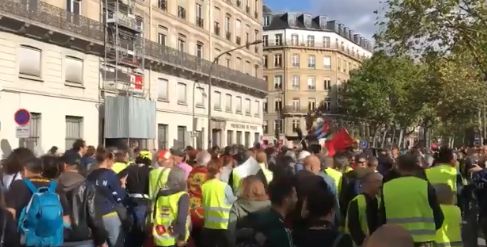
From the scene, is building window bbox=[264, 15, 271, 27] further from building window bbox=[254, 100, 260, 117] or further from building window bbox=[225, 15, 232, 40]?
building window bbox=[225, 15, 232, 40]

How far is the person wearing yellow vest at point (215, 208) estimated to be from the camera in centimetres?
863

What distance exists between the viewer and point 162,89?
39.3 m

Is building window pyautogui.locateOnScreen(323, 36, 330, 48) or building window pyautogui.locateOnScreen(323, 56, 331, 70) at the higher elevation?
building window pyautogui.locateOnScreen(323, 36, 330, 48)

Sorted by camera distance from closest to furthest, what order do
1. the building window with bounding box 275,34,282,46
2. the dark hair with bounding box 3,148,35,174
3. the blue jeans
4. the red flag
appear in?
the dark hair with bounding box 3,148,35,174, the blue jeans, the red flag, the building window with bounding box 275,34,282,46

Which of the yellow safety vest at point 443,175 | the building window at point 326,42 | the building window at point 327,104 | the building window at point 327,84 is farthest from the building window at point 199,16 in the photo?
the building window at point 326,42

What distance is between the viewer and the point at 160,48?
127ft

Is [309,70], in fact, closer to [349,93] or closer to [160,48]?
[349,93]

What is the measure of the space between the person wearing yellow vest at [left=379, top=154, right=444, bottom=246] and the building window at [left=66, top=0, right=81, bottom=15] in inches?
1044

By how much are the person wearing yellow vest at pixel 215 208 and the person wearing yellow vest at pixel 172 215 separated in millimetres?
610

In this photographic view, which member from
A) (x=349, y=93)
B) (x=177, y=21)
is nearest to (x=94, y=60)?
(x=177, y=21)

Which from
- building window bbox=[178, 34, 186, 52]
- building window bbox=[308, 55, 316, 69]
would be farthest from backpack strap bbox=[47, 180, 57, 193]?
building window bbox=[308, 55, 316, 69]

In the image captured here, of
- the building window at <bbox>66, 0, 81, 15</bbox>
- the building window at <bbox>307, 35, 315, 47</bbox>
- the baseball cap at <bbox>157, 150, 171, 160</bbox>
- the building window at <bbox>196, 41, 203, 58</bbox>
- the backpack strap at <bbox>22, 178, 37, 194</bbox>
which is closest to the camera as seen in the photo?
the backpack strap at <bbox>22, 178, 37, 194</bbox>

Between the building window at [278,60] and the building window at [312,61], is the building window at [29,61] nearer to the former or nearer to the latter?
the building window at [278,60]

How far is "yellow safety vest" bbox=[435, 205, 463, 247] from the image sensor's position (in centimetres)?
692
